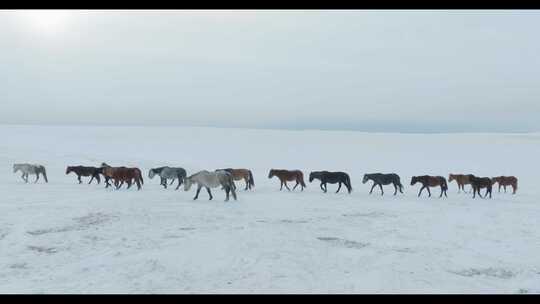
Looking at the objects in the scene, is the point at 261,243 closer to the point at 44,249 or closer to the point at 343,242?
the point at 343,242

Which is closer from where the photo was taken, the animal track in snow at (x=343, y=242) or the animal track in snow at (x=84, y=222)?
the animal track in snow at (x=343, y=242)

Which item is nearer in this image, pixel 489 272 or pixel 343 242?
pixel 489 272

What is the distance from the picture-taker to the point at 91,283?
6.23 meters

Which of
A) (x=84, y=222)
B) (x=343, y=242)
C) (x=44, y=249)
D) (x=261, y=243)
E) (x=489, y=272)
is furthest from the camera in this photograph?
(x=84, y=222)

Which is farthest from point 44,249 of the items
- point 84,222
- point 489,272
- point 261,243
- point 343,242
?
point 489,272

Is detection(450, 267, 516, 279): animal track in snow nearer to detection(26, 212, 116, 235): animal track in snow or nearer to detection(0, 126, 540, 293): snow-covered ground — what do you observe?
detection(0, 126, 540, 293): snow-covered ground

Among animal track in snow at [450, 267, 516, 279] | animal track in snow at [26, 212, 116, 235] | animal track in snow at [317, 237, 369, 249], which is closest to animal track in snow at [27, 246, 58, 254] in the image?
animal track in snow at [26, 212, 116, 235]

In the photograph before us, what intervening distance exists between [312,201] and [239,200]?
2.50 metres

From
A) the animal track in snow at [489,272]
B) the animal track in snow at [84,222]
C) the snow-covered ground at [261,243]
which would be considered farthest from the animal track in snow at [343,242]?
the animal track in snow at [84,222]

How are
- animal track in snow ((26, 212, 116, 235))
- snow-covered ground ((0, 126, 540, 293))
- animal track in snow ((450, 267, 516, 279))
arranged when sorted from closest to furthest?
snow-covered ground ((0, 126, 540, 293)) → animal track in snow ((450, 267, 516, 279)) → animal track in snow ((26, 212, 116, 235))

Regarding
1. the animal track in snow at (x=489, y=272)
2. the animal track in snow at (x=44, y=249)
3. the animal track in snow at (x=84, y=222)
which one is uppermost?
the animal track in snow at (x=84, y=222)

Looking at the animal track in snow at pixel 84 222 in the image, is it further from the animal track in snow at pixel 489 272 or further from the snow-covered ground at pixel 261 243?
the animal track in snow at pixel 489 272
